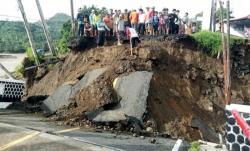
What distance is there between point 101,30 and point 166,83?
4184 mm

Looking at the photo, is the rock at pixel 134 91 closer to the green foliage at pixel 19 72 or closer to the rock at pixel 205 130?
the rock at pixel 205 130

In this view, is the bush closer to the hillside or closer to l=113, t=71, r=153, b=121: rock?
l=113, t=71, r=153, b=121: rock

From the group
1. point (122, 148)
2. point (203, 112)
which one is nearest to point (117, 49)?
point (203, 112)

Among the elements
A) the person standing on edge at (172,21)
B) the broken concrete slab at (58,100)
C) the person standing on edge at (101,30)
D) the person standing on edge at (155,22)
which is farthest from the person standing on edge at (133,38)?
the broken concrete slab at (58,100)

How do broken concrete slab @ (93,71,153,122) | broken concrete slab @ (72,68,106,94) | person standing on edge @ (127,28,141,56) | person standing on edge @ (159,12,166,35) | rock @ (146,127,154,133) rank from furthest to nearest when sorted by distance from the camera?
person standing on edge @ (159,12,166,35) < person standing on edge @ (127,28,141,56) < broken concrete slab @ (72,68,106,94) < broken concrete slab @ (93,71,153,122) < rock @ (146,127,154,133)

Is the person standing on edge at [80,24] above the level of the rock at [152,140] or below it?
above

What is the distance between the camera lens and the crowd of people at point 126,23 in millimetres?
20766

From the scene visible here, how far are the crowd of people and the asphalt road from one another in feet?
27.8

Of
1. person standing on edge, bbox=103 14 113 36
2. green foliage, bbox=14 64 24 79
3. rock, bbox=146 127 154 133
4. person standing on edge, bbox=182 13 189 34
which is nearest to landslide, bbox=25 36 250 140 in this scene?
rock, bbox=146 127 154 133

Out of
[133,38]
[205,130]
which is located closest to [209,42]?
[133,38]

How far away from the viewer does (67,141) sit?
10.4 metres

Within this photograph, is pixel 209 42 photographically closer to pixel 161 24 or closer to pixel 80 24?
pixel 161 24

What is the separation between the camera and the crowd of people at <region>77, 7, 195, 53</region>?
68.1 ft

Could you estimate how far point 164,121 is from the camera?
15.4 meters
